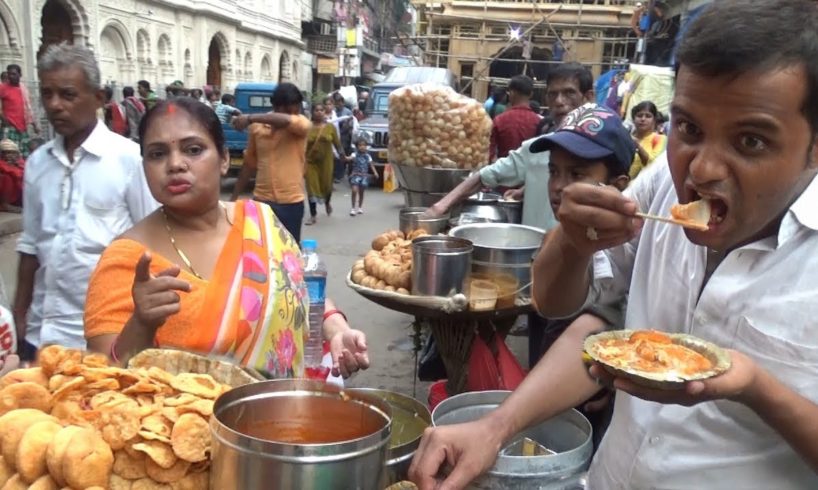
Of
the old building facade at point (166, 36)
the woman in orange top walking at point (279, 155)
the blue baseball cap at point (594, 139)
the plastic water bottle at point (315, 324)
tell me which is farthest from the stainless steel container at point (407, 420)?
the old building facade at point (166, 36)

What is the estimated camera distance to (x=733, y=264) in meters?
1.10

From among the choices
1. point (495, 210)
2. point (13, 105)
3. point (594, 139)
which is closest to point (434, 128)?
point (495, 210)

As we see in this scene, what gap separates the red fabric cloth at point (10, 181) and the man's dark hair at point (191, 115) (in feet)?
25.9

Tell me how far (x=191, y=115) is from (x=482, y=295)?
1.73 m

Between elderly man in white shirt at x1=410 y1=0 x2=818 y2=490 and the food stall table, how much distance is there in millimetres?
1652

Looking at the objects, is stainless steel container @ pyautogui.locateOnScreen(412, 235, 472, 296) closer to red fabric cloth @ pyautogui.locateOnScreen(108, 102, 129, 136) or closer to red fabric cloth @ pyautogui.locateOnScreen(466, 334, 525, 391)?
red fabric cloth @ pyautogui.locateOnScreen(466, 334, 525, 391)

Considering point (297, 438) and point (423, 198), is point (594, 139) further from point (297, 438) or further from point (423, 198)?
point (423, 198)

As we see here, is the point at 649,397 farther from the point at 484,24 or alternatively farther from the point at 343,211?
the point at 484,24

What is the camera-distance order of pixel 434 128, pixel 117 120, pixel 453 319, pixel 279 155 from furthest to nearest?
pixel 117 120 → pixel 279 155 → pixel 434 128 → pixel 453 319

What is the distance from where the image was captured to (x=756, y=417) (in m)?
1.08

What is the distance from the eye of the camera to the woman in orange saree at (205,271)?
160 cm

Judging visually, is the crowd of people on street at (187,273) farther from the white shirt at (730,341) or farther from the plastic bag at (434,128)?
the plastic bag at (434,128)

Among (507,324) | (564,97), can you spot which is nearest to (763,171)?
(507,324)

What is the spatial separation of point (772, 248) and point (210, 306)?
128 centimetres
